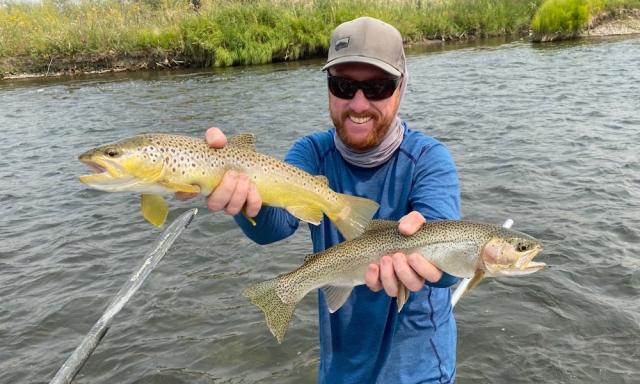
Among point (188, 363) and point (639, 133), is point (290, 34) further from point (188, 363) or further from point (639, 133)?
point (188, 363)

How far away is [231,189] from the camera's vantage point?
8.32ft

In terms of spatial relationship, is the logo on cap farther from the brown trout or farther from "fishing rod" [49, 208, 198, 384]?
"fishing rod" [49, 208, 198, 384]

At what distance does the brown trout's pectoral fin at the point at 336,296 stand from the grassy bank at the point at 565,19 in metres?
27.7

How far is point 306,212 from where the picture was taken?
9.18ft

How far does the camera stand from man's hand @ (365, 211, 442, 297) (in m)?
2.48

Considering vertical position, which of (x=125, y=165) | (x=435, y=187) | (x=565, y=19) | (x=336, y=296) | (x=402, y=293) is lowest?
(x=336, y=296)

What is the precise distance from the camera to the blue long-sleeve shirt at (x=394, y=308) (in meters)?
2.88

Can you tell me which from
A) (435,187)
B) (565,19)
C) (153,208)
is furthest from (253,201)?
(565,19)

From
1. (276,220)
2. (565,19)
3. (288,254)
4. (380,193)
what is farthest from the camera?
(565,19)

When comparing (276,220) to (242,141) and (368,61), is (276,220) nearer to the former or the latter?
(242,141)

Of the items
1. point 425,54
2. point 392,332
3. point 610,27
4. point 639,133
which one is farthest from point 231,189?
point 610,27

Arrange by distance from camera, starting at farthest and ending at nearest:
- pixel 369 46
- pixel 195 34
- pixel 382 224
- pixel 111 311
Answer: pixel 195 34 → pixel 111 311 → pixel 369 46 → pixel 382 224

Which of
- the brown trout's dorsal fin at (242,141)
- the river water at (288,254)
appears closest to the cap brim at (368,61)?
the brown trout's dorsal fin at (242,141)

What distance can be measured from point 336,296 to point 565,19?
28.5 meters
